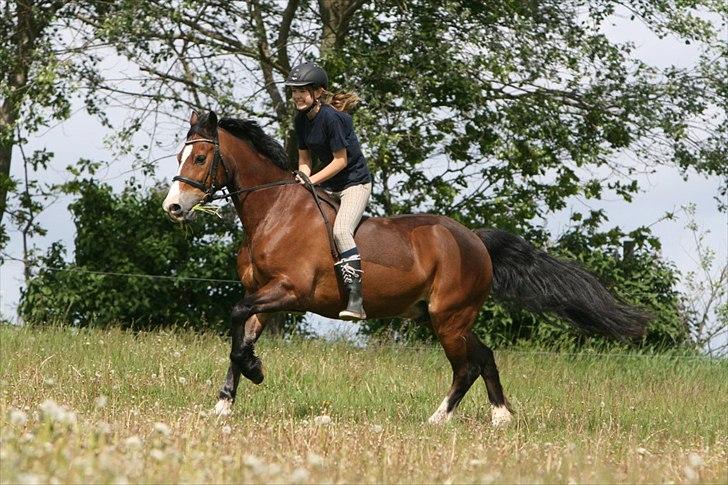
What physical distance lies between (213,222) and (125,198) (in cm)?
134

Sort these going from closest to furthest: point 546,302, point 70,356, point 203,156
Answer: point 203,156
point 546,302
point 70,356

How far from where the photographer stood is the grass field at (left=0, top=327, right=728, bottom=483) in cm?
478

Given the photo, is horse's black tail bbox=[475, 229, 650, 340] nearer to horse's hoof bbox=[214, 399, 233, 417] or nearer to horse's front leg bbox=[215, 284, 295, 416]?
horse's front leg bbox=[215, 284, 295, 416]

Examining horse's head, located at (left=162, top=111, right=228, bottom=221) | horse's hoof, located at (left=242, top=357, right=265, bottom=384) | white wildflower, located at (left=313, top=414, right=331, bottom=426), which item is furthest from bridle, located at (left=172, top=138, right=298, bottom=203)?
white wildflower, located at (left=313, top=414, right=331, bottom=426)

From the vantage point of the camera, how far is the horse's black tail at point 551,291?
32.3ft

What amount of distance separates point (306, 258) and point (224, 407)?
1217mm

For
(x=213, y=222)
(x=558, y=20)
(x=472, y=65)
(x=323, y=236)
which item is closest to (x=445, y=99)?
(x=472, y=65)

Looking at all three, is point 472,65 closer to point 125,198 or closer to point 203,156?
point 125,198

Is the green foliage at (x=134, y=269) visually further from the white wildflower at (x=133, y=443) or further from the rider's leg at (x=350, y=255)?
the white wildflower at (x=133, y=443)

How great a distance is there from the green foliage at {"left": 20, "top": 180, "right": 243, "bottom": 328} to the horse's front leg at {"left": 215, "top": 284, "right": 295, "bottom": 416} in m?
7.49

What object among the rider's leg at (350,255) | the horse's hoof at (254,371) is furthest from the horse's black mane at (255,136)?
the horse's hoof at (254,371)

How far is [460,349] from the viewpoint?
912cm

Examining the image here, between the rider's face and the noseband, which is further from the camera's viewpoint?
the rider's face

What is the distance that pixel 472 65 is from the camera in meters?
15.4
